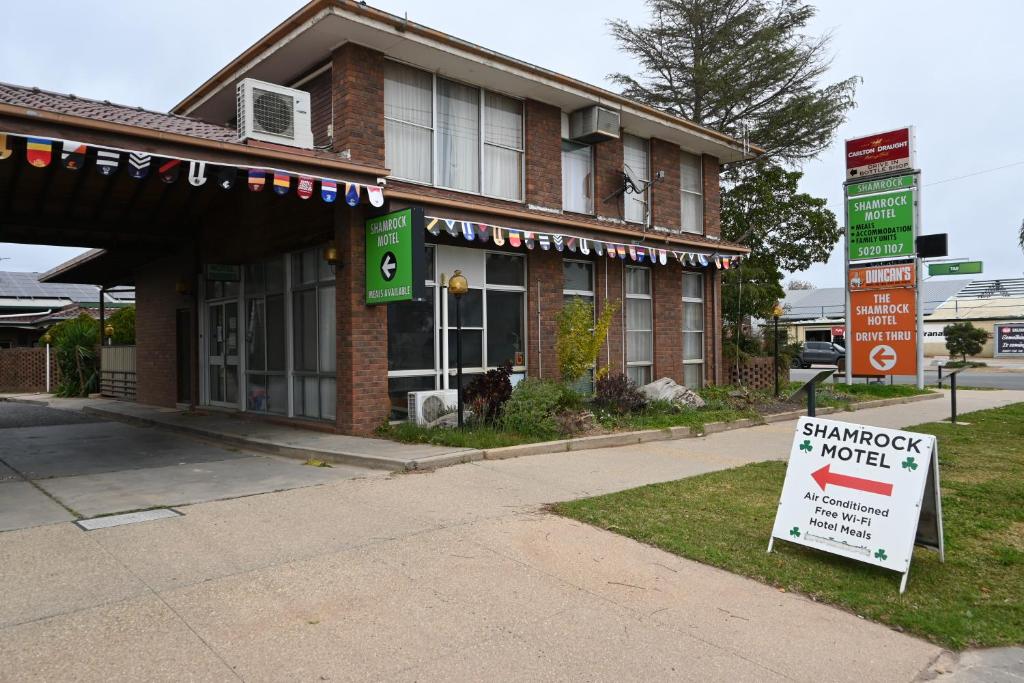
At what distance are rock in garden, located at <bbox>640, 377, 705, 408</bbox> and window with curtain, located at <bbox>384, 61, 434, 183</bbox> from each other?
19.0 feet

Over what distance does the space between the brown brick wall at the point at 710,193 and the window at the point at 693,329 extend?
4.27 feet

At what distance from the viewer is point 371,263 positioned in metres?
10.1

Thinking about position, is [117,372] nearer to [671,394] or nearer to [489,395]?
[489,395]

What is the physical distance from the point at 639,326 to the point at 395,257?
7260 mm

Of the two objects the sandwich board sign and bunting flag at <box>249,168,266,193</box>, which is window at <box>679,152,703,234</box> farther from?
the sandwich board sign

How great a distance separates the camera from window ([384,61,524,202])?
1100 cm

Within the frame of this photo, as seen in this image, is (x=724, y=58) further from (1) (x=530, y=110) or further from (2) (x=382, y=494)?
(2) (x=382, y=494)

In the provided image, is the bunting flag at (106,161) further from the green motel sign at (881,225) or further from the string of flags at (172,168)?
the green motel sign at (881,225)

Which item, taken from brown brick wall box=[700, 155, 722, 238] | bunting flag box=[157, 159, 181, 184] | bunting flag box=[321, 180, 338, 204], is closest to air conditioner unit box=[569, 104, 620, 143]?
brown brick wall box=[700, 155, 722, 238]

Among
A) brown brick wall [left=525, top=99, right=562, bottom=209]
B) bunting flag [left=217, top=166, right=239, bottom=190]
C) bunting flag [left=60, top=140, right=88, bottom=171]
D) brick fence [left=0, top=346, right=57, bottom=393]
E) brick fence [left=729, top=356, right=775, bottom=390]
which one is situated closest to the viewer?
bunting flag [left=60, top=140, right=88, bottom=171]

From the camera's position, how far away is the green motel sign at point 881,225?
59.5ft

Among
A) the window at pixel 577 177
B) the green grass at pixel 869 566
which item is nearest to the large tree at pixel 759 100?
the window at pixel 577 177

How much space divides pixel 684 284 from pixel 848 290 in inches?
218

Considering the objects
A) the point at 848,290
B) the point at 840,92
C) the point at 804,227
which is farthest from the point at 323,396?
the point at 840,92
